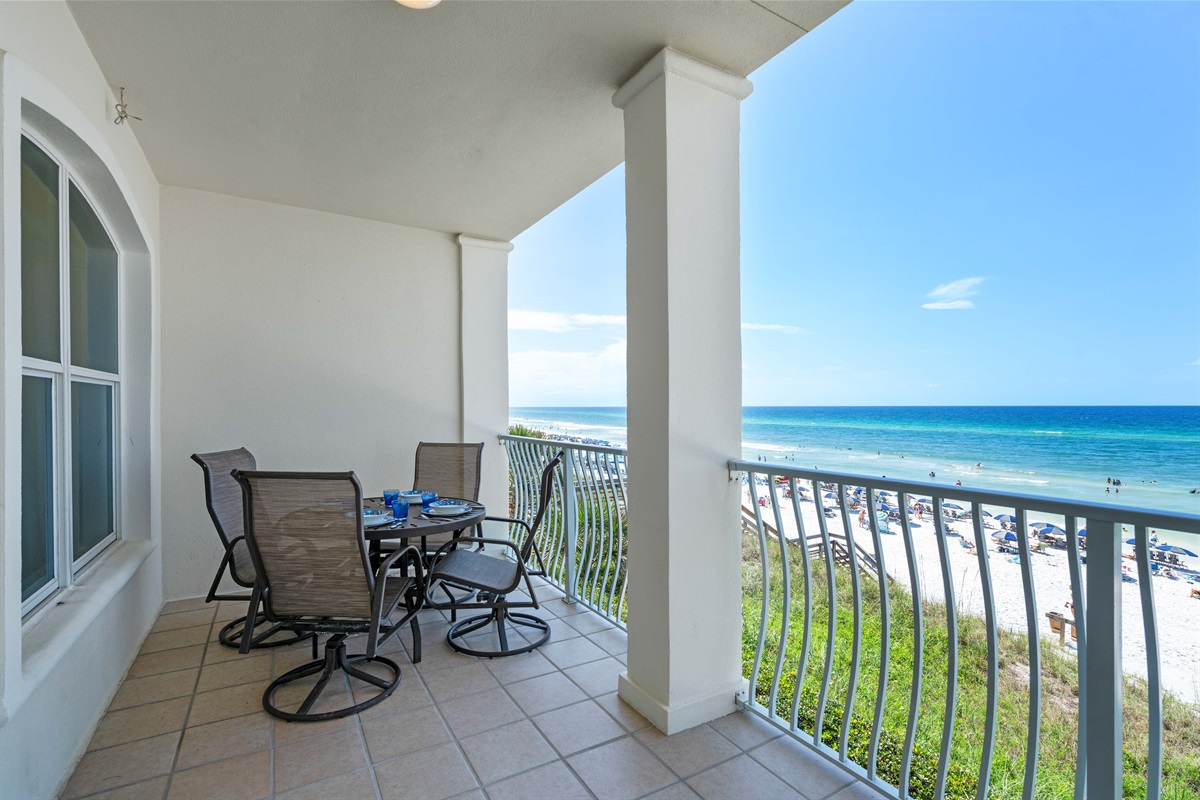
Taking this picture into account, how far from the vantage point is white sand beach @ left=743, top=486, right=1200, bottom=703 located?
160 centimetres

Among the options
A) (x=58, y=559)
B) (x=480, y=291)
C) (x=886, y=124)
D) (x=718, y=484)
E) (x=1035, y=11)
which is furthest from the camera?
(x=886, y=124)

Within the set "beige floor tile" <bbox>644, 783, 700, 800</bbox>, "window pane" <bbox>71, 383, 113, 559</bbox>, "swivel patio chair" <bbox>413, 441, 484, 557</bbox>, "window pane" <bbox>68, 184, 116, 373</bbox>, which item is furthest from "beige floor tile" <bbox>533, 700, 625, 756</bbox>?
"window pane" <bbox>68, 184, 116, 373</bbox>

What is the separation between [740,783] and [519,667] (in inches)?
49.1

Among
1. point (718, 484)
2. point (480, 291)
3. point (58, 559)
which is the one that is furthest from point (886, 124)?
point (58, 559)

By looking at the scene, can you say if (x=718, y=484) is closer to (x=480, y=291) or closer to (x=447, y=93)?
(x=447, y=93)

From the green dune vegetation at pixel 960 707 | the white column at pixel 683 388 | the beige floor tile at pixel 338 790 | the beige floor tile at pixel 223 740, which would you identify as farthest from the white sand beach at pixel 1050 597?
the beige floor tile at pixel 223 740

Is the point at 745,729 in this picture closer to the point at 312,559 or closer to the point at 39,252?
the point at 312,559

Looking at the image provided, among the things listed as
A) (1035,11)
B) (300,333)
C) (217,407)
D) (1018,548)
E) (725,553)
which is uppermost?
(1035,11)

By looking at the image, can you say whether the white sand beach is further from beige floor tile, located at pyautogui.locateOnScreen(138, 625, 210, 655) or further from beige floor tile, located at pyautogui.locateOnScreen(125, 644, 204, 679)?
beige floor tile, located at pyautogui.locateOnScreen(138, 625, 210, 655)

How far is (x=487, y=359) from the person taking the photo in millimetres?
4953

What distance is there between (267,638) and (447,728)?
1.54 m

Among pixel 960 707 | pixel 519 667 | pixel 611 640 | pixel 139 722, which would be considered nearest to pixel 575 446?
pixel 611 640

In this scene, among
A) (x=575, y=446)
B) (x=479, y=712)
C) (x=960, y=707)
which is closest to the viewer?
(x=479, y=712)

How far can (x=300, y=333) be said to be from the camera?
4227 millimetres
